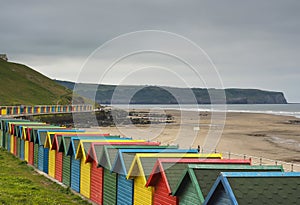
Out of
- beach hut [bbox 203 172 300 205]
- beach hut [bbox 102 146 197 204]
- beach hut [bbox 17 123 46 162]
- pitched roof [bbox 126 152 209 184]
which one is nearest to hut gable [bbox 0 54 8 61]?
beach hut [bbox 17 123 46 162]

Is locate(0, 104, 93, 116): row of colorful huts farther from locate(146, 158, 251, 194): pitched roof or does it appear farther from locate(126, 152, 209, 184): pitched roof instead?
locate(146, 158, 251, 194): pitched roof

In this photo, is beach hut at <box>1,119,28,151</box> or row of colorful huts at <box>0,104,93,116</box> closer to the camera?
beach hut at <box>1,119,28,151</box>

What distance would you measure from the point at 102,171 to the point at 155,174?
18.1 ft

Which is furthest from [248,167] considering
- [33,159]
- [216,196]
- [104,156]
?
[33,159]

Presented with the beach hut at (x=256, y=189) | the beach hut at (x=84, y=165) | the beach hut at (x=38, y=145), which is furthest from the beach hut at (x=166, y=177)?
the beach hut at (x=38, y=145)

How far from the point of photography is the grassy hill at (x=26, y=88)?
125 m

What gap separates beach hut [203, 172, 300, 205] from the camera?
9469mm

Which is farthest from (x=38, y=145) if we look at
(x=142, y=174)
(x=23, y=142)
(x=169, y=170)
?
(x=169, y=170)

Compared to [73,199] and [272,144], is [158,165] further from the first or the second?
[272,144]

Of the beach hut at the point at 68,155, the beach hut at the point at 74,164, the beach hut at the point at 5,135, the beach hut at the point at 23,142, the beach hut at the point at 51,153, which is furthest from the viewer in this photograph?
the beach hut at the point at 5,135

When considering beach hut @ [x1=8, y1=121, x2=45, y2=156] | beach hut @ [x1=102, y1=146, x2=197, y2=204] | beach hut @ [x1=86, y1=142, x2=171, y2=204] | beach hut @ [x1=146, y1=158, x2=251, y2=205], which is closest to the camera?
beach hut @ [x1=146, y1=158, x2=251, y2=205]

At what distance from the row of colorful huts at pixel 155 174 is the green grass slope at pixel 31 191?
0.77 metres

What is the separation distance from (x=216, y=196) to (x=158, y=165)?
355cm

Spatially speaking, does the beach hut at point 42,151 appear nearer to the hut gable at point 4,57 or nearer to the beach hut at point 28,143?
the beach hut at point 28,143
